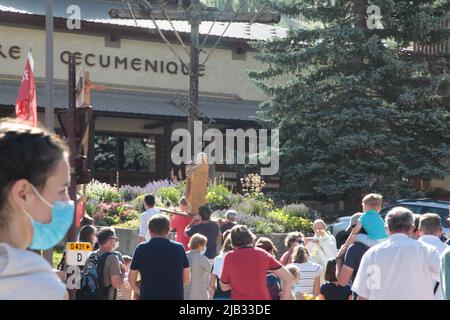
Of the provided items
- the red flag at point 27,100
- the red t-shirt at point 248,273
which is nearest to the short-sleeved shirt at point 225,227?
the red flag at point 27,100

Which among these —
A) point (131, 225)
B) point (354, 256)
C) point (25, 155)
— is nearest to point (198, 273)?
point (354, 256)

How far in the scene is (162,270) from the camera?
26.5 ft

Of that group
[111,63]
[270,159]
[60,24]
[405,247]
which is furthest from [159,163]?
[405,247]

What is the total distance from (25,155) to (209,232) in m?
10.1

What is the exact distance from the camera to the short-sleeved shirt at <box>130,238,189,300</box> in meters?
8.06

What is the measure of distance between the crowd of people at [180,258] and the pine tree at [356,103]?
37.1ft

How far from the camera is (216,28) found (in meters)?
33.9

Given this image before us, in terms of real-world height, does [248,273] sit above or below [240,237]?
below

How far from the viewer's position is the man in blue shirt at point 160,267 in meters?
8.06

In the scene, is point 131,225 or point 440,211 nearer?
point 440,211

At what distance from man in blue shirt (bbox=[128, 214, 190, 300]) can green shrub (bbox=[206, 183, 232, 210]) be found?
12.5m

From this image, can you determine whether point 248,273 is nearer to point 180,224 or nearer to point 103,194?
point 180,224

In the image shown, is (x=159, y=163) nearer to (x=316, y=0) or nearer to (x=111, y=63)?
(x=111, y=63)

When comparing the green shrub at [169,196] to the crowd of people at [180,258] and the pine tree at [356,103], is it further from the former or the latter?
the crowd of people at [180,258]
